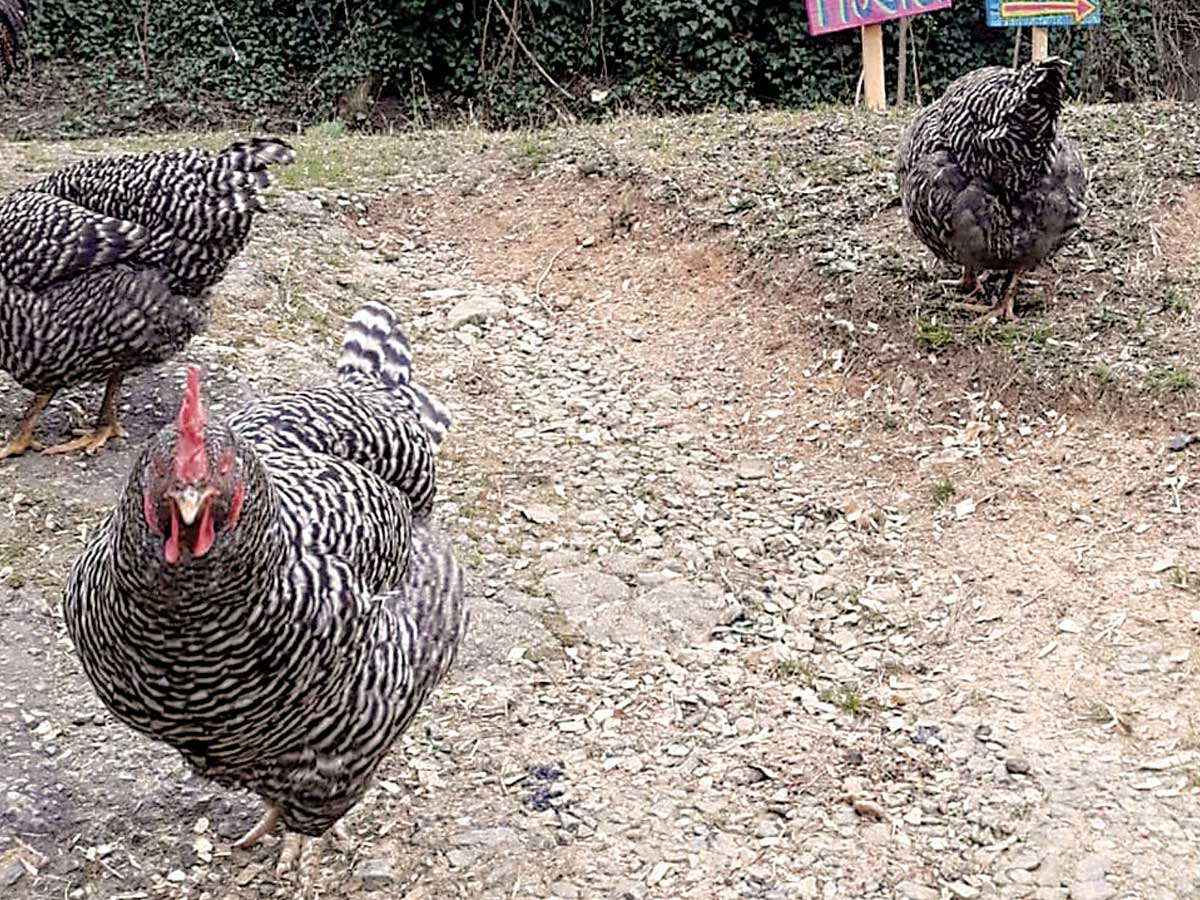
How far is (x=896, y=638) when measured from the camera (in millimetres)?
4805

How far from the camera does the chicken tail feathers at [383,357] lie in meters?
4.43

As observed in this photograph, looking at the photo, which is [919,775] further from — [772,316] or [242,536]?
[772,316]

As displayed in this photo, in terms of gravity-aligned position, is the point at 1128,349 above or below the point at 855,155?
below

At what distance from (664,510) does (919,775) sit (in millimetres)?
1859

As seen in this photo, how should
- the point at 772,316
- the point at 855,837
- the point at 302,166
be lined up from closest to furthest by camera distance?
1. the point at 855,837
2. the point at 772,316
3. the point at 302,166

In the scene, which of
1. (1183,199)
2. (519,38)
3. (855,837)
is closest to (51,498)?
(855,837)

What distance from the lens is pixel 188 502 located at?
2627mm

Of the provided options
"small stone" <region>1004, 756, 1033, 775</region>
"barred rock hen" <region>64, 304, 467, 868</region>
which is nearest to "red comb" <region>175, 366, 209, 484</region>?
"barred rock hen" <region>64, 304, 467, 868</region>

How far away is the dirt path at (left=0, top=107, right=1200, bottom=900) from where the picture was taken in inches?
150

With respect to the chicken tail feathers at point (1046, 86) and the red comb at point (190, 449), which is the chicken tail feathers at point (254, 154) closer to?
the red comb at point (190, 449)

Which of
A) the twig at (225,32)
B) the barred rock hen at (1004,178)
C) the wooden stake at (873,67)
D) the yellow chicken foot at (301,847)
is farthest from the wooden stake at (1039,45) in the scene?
the twig at (225,32)

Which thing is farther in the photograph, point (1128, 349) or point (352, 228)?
point (352, 228)

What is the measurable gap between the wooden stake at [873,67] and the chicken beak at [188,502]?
868cm

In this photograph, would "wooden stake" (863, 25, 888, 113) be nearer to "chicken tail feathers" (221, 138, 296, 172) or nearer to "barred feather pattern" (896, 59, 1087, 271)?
"barred feather pattern" (896, 59, 1087, 271)
